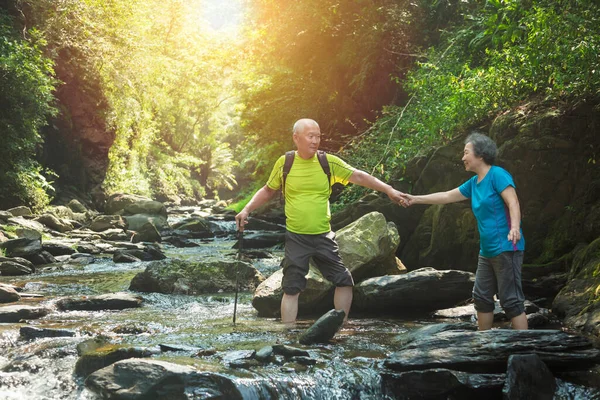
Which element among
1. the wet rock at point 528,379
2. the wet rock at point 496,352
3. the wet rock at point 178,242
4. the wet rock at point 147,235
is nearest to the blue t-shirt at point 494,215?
the wet rock at point 496,352

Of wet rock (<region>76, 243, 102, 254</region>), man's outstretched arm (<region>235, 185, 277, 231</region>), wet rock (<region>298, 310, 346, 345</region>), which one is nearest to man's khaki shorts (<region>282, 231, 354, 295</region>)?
man's outstretched arm (<region>235, 185, 277, 231</region>)

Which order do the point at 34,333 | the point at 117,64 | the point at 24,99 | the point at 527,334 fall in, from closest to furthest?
the point at 527,334 < the point at 34,333 < the point at 24,99 < the point at 117,64

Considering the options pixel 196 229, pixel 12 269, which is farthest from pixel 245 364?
pixel 196 229

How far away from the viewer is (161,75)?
32.3 metres

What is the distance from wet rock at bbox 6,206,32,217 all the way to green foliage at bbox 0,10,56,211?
0.93 metres

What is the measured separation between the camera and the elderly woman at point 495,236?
5477 millimetres

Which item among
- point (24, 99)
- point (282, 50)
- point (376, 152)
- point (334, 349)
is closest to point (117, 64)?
point (24, 99)

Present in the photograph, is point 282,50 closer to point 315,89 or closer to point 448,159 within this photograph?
point 315,89

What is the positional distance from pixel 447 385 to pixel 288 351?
1375mm

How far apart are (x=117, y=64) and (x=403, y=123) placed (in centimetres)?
1487

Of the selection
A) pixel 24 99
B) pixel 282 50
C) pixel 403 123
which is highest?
pixel 282 50

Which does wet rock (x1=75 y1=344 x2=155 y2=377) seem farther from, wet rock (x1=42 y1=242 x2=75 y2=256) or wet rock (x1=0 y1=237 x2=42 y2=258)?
wet rock (x1=42 y1=242 x2=75 y2=256)

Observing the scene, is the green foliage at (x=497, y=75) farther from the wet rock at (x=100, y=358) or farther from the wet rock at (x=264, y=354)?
the wet rock at (x=100, y=358)

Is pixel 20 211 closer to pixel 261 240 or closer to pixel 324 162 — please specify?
pixel 261 240
